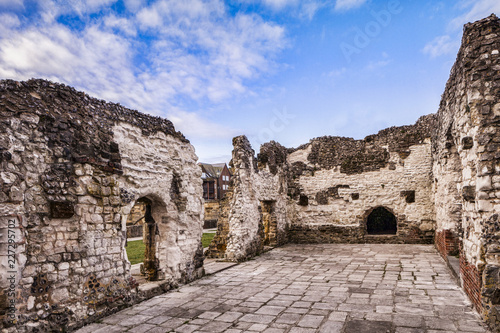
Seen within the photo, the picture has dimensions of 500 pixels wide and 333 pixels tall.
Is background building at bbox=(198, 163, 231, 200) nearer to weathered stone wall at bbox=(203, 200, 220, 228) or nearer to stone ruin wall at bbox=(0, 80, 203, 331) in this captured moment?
weathered stone wall at bbox=(203, 200, 220, 228)

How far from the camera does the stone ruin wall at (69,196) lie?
420 centimetres

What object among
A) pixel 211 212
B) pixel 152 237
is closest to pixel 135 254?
pixel 152 237

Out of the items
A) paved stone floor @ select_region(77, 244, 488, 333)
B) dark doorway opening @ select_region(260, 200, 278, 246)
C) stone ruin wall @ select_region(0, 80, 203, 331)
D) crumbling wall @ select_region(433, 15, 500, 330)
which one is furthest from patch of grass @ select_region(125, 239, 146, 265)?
crumbling wall @ select_region(433, 15, 500, 330)

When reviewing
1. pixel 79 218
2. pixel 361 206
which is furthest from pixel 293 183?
pixel 79 218

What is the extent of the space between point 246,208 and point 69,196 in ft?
20.7

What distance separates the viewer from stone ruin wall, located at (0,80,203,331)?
4.20 metres

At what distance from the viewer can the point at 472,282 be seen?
5.17m

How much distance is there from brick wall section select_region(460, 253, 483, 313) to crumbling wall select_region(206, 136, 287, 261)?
19.0 feet

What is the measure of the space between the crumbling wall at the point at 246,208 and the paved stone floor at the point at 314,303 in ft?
5.04

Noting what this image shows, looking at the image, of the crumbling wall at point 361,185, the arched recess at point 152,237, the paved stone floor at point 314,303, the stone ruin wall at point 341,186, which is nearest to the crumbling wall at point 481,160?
the paved stone floor at point 314,303

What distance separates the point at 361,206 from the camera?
13.8 m

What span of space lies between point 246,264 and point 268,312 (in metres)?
4.35

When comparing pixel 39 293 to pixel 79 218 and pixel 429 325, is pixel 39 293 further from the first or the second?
pixel 429 325

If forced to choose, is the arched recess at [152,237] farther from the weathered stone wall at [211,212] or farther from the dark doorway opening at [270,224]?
the weathered stone wall at [211,212]
